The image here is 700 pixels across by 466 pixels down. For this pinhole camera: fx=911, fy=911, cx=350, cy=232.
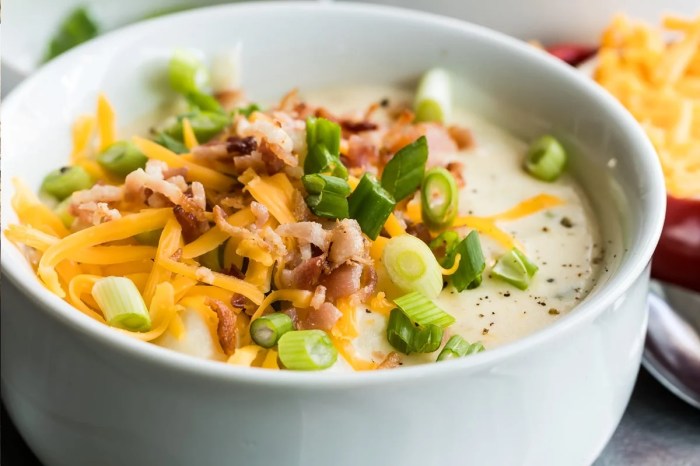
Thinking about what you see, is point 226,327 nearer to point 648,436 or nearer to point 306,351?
point 306,351

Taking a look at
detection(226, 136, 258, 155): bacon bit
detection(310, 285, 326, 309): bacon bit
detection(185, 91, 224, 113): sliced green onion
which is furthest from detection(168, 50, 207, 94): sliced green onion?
detection(310, 285, 326, 309): bacon bit

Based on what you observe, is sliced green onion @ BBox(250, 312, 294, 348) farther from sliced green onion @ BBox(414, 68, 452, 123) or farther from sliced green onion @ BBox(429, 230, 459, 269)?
sliced green onion @ BBox(414, 68, 452, 123)

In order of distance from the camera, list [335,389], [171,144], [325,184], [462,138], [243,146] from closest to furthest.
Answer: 1. [335,389]
2. [325,184]
3. [243,146]
4. [171,144]
5. [462,138]

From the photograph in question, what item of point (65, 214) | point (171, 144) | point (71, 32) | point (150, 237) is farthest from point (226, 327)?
point (71, 32)

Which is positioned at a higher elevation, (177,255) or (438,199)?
(177,255)

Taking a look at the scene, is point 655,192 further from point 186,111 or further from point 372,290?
point 186,111

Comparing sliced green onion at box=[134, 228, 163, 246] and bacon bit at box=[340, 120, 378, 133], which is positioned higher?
sliced green onion at box=[134, 228, 163, 246]
